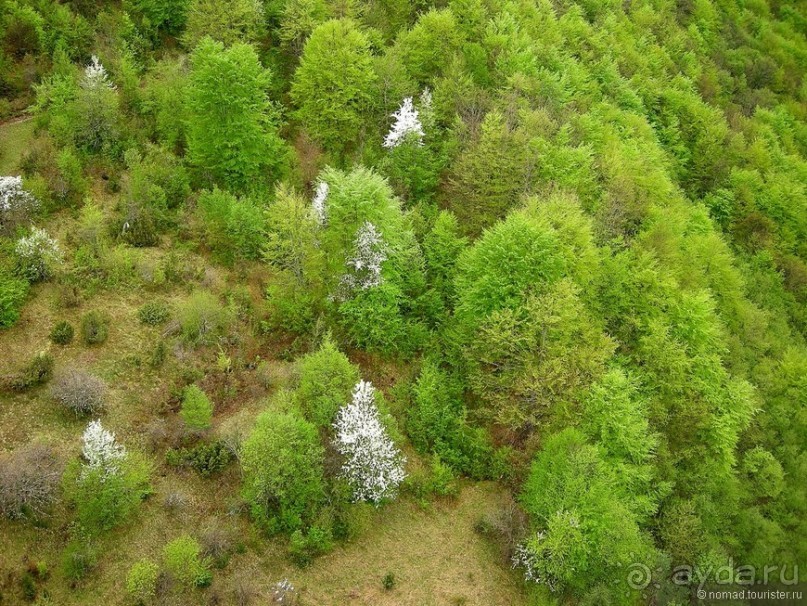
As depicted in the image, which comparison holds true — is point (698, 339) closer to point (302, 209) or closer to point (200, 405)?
point (302, 209)

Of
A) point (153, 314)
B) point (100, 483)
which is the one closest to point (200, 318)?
point (153, 314)

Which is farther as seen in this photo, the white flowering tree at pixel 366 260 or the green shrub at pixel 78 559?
the white flowering tree at pixel 366 260

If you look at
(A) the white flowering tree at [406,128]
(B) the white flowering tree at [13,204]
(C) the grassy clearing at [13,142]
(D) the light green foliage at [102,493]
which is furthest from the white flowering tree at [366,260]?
(C) the grassy clearing at [13,142]

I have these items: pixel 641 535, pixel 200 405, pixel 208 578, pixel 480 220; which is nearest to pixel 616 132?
pixel 480 220

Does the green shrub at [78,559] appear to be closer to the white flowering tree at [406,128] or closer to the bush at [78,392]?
the bush at [78,392]

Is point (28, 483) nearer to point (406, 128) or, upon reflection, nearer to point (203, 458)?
point (203, 458)

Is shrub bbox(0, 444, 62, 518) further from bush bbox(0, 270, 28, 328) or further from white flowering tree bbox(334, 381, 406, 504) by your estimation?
white flowering tree bbox(334, 381, 406, 504)
